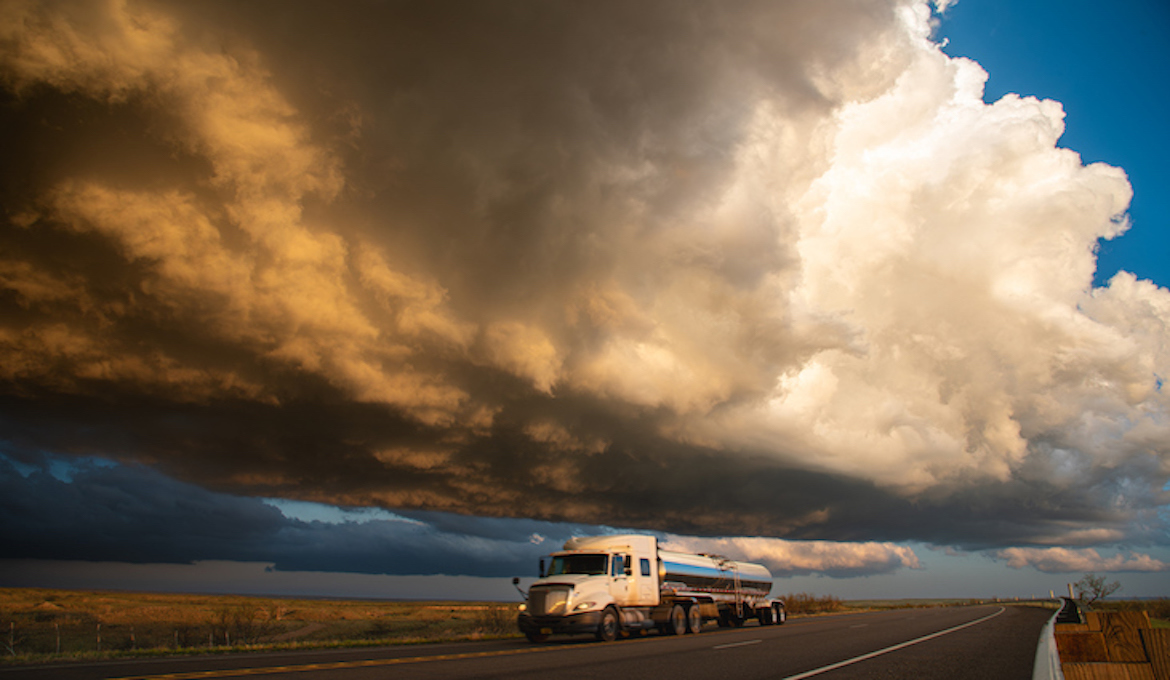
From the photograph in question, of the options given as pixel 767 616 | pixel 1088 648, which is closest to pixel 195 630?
pixel 767 616

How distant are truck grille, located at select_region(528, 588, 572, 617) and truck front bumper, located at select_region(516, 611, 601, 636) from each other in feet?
0.68

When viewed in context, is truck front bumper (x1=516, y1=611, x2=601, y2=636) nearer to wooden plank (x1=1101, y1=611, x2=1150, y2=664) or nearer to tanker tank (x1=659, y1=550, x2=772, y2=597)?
tanker tank (x1=659, y1=550, x2=772, y2=597)

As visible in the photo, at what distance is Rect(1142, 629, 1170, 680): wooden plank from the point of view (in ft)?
9.72

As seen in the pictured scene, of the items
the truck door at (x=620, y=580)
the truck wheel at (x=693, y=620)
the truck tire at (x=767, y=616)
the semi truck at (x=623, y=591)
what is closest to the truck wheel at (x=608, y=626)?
the semi truck at (x=623, y=591)

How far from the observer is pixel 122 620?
62.6m

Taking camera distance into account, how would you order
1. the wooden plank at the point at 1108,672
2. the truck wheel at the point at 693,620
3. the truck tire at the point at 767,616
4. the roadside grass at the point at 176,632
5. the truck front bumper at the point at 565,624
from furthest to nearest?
the truck tire at the point at 767,616, the truck wheel at the point at 693,620, the roadside grass at the point at 176,632, the truck front bumper at the point at 565,624, the wooden plank at the point at 1108,672


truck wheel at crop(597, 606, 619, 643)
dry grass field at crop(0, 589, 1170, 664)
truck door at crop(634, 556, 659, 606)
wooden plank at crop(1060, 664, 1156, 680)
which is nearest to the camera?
wooden plank at crop(1060, 664, 1156, 680)

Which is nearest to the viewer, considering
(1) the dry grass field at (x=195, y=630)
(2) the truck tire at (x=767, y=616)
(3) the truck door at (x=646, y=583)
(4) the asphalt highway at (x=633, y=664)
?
(4) the asphalt highway at (x=633, y=664)

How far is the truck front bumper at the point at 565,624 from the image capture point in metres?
21.0

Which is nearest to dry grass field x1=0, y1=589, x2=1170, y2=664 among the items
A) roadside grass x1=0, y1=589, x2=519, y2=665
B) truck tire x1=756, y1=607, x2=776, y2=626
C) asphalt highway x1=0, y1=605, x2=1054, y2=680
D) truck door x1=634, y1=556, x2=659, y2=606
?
roadside grass x1=0, y1=589, x2=519, y2=665

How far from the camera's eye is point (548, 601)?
21359 mm

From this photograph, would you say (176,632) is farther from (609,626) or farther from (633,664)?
(633,664)

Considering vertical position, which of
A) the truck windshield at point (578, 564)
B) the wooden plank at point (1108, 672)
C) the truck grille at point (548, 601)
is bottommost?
the truck grille at point (548, 601)

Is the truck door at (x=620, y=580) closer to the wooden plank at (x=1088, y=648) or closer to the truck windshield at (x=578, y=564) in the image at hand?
the truck windshield at (x=578, y=564)
